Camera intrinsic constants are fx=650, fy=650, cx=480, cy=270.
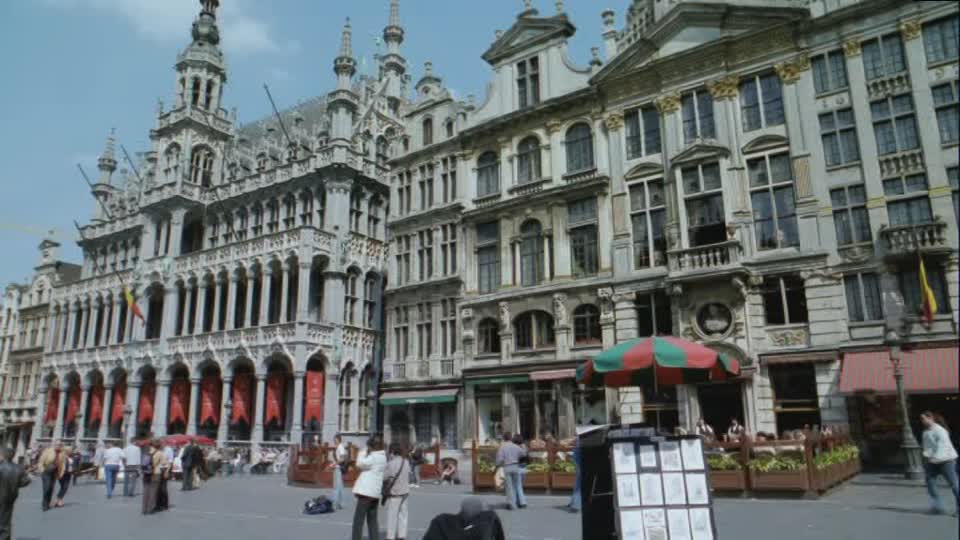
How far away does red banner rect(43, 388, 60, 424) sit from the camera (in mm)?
49062

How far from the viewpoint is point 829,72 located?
2373 cm

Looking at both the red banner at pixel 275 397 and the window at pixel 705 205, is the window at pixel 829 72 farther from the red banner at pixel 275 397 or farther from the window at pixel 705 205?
the red banner at pixel 275 397

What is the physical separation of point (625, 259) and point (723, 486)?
12.2m

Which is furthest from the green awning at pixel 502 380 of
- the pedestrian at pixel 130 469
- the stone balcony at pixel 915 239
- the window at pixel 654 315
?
the stone balcony at pixel 915 239

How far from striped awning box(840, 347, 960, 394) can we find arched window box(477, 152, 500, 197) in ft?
55.9

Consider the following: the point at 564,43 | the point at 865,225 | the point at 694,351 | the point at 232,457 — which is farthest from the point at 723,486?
the point at 232,457

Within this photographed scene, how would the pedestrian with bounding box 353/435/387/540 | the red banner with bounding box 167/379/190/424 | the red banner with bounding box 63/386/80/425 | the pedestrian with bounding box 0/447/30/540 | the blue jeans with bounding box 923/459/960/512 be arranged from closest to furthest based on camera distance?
1. the pedestrian with bounding box 0/447/30/540
2. the pedestrian with bounding box 353/435/387/540
3. the blue jeans with bounding box 923/459/960/512
4. the red banner with bounding box 167/379/190/424
5. the red banner with bounding box 63/386/80/425

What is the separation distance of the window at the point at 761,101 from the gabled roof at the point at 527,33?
30.2 ft

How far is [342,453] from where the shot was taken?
2206cm

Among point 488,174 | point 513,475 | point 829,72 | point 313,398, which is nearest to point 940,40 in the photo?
point 829,72

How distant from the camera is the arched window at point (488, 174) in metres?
31.9

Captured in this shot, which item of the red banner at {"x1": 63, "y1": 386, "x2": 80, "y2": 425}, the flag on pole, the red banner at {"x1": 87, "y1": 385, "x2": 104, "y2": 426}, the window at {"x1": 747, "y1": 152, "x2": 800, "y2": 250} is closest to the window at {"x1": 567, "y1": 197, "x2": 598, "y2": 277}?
the window at {"x1": 747, "y1": 152, "x2": 800, "y2": 250}

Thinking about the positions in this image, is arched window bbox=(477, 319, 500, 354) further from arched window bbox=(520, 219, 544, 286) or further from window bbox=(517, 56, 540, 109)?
window bbox=(517, 56, 540, 109)

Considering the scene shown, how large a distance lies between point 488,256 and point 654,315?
29.5 feet
